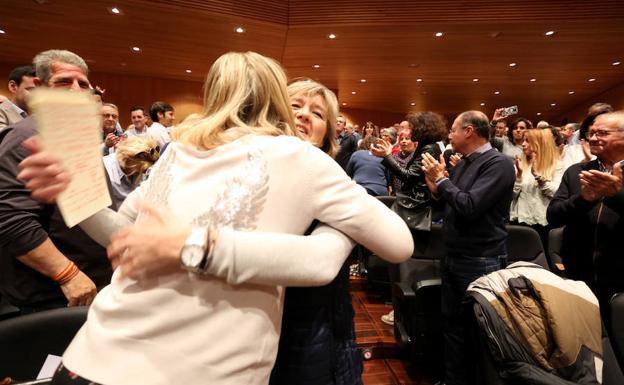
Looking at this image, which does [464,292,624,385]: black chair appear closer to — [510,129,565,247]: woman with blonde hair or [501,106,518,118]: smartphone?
[510,129,565,247]: woman with blonde hair

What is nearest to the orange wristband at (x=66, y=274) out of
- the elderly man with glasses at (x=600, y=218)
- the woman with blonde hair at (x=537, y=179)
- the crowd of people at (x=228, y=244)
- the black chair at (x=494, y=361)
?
the crowd of people at (x=228, y=244)

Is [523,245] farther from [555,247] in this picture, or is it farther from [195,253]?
[195,253]

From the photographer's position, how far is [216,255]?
0.59 meters

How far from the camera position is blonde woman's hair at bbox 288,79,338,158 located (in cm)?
135

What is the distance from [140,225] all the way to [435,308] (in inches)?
78.9

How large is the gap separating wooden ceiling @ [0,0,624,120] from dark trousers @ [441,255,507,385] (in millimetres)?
4631

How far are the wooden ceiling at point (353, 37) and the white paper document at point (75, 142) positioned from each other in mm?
5327

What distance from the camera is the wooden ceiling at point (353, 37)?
537 cm

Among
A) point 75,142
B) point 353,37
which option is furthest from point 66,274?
point 353,37

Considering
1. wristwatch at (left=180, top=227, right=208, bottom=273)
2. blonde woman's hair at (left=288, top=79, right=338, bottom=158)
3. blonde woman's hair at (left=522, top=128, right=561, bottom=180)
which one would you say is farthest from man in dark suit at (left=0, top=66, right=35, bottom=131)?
blonde woman's hair at (left=522, top=128, right=561, bottom=180)

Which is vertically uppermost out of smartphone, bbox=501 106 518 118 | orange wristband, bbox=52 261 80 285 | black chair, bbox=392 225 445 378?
smartphone, bbox=501 106 518 118

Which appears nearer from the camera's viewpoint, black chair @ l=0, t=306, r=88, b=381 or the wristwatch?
the wristwatch

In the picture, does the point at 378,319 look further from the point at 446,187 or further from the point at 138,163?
the point at 138,163

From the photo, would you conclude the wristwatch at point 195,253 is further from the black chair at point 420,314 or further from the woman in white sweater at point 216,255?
the black chair at point 420,314
